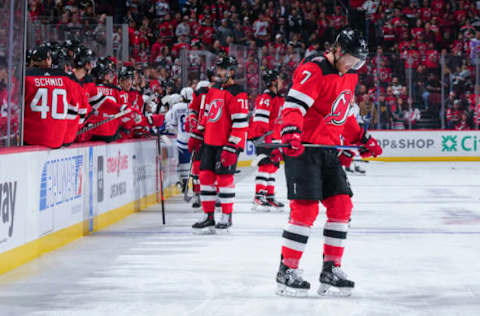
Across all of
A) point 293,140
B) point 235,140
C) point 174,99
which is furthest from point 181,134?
point 293,140

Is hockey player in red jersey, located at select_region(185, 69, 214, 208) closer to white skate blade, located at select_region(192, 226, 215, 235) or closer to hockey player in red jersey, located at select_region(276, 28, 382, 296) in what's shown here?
white skate blade, located at select_region(192, 226, 215, 235)

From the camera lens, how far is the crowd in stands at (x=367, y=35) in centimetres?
1611

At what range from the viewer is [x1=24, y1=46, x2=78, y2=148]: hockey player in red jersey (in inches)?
223

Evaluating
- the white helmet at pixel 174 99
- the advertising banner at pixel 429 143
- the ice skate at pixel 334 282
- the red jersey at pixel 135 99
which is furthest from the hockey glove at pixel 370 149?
the advertising banner at pixel 429 143

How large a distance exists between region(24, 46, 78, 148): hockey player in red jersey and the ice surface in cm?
90

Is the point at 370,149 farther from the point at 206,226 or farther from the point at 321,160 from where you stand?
the point at 206,226

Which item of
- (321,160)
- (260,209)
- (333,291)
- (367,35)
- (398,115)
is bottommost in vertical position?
(260,209)

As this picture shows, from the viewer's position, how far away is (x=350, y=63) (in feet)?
13.3

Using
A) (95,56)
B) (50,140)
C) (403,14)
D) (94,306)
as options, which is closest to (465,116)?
(403,14)

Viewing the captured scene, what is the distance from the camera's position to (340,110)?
4.14 m

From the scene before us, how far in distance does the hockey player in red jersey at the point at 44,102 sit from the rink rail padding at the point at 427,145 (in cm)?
1102

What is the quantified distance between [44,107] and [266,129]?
295cm

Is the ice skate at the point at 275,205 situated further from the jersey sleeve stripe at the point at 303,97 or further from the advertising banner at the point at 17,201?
the jersey sleeve stripe at the point at 303,97

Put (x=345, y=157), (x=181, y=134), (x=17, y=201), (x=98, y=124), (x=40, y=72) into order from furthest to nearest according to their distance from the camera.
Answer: (x=181, y=134) < (x=98, y=124) < (x=40, y=72) < (x=17, y=201) < (x=345, y=157)
